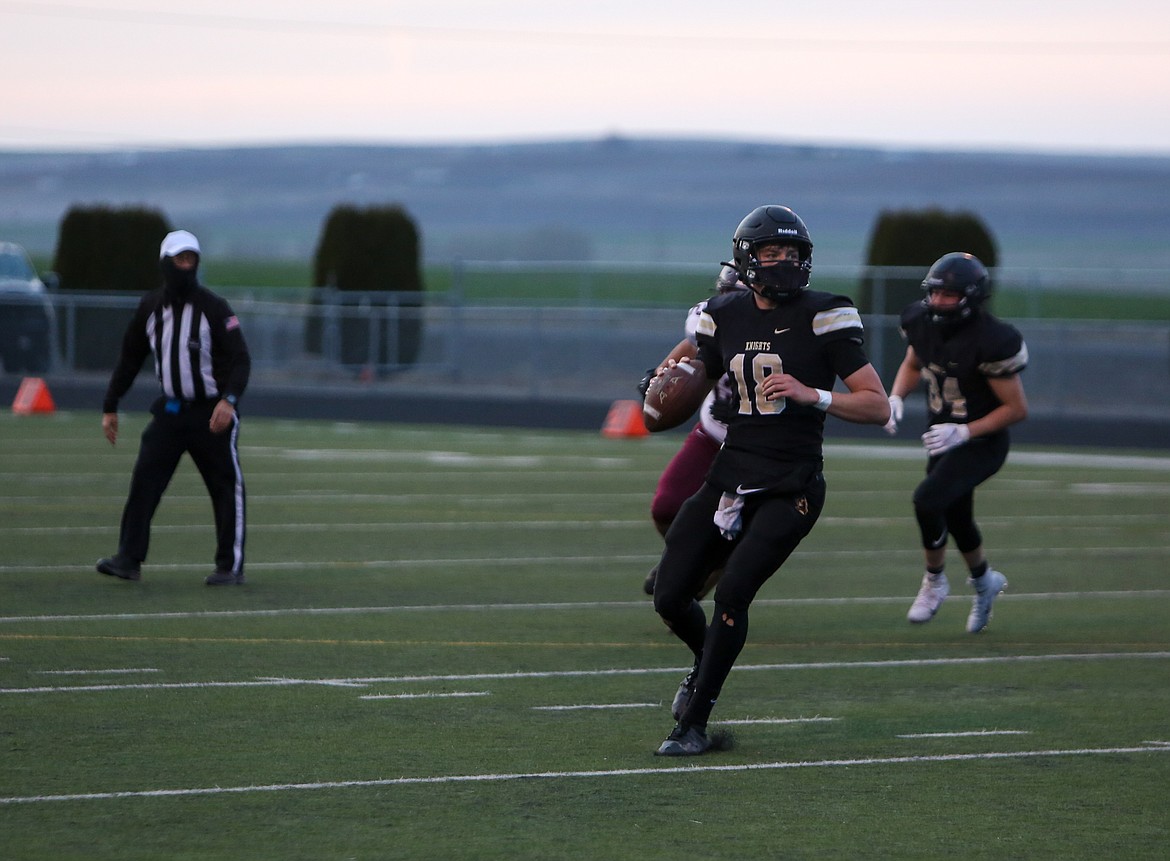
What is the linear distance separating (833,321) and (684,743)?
5.23ft

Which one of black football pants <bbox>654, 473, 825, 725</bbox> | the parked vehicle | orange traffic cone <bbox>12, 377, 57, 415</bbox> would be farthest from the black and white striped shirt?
the parked vehicle

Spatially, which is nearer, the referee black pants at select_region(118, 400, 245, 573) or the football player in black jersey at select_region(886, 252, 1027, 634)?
the football player in black jersey at select_region(886, 252, 1027, 634)

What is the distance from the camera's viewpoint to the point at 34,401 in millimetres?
26719

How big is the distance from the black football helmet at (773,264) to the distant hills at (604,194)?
69324 mm

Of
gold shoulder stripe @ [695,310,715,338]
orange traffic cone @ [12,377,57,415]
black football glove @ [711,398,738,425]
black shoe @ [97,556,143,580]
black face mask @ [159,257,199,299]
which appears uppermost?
gold shoulder stripe @ [695,310,715,338]

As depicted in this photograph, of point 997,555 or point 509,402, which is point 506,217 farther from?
point 997,555

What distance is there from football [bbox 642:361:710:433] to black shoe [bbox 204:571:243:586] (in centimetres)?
448

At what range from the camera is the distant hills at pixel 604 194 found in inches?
3516

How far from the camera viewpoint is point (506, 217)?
106 metres

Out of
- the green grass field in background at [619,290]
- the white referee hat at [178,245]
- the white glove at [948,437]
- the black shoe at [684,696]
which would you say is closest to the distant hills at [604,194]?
the green grass field in background at [619,290]

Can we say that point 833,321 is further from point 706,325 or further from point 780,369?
point 706,325

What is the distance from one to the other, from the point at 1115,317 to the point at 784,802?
4681cm

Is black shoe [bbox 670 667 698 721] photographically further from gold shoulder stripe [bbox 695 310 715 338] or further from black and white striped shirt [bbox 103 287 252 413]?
black and white striped shirt [bbox 103 287 252 413]

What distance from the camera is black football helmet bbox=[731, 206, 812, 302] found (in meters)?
7.11
